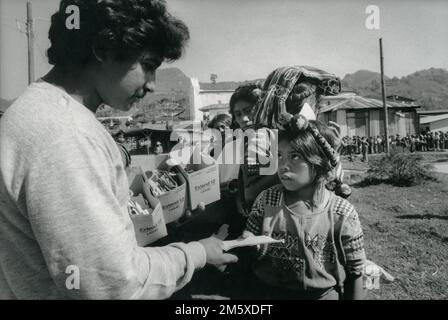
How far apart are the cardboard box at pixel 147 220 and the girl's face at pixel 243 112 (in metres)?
0.72

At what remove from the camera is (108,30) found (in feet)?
3.67

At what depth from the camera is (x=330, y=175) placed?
1.79m

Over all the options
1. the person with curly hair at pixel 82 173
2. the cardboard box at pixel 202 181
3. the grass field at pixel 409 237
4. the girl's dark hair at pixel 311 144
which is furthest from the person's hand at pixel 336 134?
the grass field at pixel 409 237

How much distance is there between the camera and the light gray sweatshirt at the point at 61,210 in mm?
896

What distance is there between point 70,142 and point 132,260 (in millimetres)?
356

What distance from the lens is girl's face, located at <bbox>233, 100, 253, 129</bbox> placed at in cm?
210

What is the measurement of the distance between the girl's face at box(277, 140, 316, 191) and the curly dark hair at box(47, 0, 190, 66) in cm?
80

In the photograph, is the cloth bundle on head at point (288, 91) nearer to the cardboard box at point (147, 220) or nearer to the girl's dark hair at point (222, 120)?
the cardboard box at point (147, 220)

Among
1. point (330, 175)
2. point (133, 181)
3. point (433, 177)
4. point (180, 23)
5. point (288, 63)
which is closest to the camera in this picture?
point (180, 23)

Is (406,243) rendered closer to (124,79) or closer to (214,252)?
(214,252)

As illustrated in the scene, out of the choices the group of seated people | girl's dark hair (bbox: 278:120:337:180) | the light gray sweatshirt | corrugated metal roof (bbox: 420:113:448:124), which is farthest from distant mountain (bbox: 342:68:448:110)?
corrugated metal roof (bbox: 420:113:448:124)

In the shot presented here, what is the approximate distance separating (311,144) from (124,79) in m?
0.91
